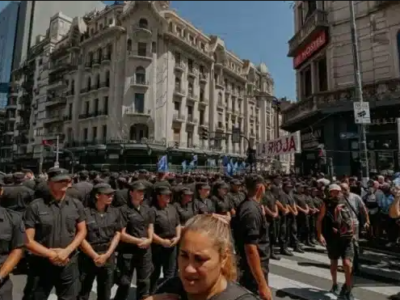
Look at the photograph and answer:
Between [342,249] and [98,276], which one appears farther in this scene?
[342,249]

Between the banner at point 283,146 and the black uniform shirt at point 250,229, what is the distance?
317 inches

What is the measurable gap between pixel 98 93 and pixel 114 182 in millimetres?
32711

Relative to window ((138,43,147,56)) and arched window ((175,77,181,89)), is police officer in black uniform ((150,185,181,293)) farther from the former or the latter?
arched window ((175,77,181,89))

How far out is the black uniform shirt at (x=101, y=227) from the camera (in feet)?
13.5

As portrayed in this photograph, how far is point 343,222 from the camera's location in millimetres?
5293

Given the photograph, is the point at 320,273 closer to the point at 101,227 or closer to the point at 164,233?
the point at 164,233

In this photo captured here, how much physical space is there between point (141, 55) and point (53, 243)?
3701 centimetres

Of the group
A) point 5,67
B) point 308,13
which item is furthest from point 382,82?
point 5,67

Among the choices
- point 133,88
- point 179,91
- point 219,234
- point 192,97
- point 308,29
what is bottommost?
point 219,234

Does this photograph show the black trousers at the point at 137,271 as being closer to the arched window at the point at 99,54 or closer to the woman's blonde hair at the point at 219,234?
the woman's blonde hair at the point at 219,234

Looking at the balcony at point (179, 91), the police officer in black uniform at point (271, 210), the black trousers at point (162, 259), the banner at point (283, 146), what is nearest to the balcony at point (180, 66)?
the balcony at point (179, 91)

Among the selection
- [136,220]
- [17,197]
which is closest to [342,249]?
[136,220]

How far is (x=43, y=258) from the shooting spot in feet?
11.0

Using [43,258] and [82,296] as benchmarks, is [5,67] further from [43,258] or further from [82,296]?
[82,296]
